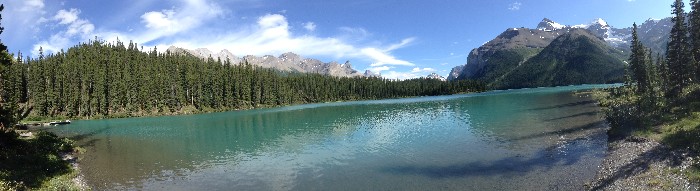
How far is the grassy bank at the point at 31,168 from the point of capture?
29.3 metres

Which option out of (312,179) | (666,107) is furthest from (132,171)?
(666,107)

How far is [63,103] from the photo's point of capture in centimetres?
15425

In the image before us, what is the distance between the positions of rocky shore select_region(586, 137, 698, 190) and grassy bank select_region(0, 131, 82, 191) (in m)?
42.4

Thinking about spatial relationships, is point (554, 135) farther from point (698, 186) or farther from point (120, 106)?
point (120, 106)

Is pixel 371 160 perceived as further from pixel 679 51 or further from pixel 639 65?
pixel 639 65

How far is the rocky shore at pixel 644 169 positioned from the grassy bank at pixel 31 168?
42445mm

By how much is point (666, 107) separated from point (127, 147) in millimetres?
83242

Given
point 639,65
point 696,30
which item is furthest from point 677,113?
point 639,65

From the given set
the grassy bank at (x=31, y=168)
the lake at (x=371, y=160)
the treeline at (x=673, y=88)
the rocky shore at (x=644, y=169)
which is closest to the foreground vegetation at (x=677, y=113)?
the treeline at (x=673, y=88)

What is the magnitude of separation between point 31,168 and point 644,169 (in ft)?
174

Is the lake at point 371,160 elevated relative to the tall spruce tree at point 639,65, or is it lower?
lower

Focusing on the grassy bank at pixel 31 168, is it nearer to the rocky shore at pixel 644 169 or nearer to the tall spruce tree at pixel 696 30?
the rocky shore at pixel 644 169

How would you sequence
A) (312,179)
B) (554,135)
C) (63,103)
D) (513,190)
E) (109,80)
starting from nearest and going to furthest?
(513,190), (312,179), (554,135), (63,103), (109,80)

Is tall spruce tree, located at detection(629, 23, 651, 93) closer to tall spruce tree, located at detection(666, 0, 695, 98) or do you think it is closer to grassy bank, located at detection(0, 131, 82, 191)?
tall spruce tree, located at detection(666, 0, 695, 98)
